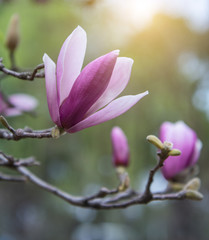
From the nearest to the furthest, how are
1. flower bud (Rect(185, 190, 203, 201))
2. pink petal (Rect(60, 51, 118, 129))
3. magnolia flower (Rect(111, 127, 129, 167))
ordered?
pink petal (Rect(60, 51, 118, 129))
flower bud (Rect(185, 190, 203, 201))
magnolia flower (Rect(111, 127, 129, 167))

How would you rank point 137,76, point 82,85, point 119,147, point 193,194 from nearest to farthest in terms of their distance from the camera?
point 82,85 < point 193,194 < point 119,147 < point 137,76

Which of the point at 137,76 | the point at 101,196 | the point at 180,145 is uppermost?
the point at 180,145

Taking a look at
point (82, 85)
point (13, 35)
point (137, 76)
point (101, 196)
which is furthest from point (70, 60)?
point (137, 76)

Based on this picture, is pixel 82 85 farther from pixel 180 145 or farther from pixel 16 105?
pixel 16 105

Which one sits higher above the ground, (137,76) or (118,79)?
(118,79)

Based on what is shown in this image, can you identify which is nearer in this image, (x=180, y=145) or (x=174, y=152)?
(x=174, y=152)

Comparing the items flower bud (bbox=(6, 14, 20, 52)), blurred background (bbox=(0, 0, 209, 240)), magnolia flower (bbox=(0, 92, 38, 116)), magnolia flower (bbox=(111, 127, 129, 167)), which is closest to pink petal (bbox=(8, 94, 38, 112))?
magnolia flower (bbox=(0, 92, 38, 116))

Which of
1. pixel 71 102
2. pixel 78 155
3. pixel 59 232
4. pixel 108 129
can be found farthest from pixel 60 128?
pixel 59 232

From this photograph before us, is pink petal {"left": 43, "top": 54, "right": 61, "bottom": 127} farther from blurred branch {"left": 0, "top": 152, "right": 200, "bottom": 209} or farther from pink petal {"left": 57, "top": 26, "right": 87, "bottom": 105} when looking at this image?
blurred branch {"left": 0, "top": 152, "right": 200, "bottom": 209}
